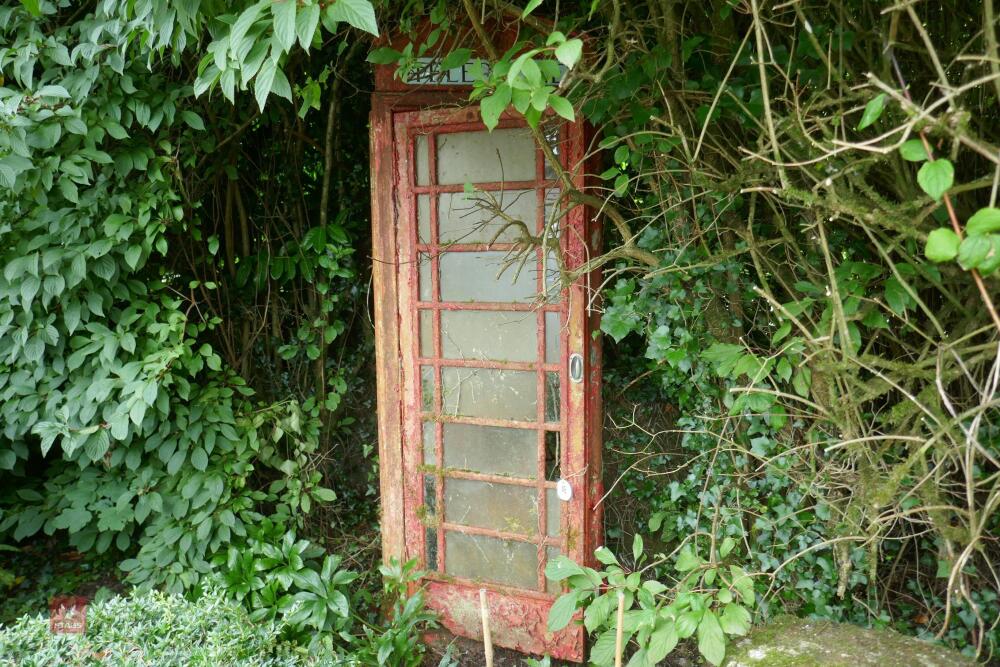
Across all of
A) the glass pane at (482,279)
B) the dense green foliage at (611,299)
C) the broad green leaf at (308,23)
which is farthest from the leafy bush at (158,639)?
the broad green leaf at (308,23)

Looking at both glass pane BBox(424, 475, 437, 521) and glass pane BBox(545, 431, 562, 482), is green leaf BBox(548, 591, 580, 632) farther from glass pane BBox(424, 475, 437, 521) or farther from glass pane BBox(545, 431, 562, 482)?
glass pane BBox(424, 475, 437, 521)

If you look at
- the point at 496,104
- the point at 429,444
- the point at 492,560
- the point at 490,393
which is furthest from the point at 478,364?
the point at 496,104

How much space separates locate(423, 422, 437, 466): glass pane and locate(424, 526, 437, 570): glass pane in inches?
12.4

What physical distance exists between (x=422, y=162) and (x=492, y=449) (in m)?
1.31

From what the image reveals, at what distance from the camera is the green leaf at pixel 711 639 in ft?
7.63

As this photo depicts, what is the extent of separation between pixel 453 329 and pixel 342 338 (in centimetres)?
108

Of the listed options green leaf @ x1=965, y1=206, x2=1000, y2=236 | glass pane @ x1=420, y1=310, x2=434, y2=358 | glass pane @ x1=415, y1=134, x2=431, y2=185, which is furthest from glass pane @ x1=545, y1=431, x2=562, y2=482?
green leaf @ x1=965, y1=206, x2=1000, y2=236

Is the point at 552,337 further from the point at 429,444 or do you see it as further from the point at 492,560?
the point at 492,560

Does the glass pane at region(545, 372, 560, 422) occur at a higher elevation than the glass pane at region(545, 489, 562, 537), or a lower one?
higher

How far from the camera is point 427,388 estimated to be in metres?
3.53

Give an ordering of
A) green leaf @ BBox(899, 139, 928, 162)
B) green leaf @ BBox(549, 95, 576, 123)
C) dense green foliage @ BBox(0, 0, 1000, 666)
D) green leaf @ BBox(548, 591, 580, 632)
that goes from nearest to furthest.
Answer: green leaf @ BBox(899, 139, 928, 162), green leaf @ BBox(549, 95, 576, 123), dense green foliage @ BBox(0, 0, 1000, 666), green leaf @ BBox(548, 591, 580, 632)

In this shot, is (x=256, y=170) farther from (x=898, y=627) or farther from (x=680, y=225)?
(x=898, y=627)

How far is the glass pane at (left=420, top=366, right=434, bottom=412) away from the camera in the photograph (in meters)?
3.52

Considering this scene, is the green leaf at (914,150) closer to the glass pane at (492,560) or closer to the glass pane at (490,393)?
the glass pane at (490,393)
